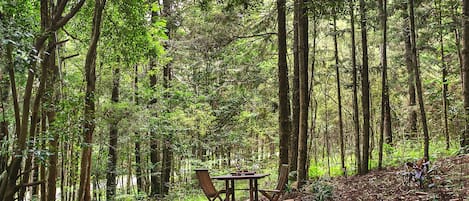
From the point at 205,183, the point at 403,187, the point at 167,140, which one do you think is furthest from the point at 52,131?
the point at 167,140

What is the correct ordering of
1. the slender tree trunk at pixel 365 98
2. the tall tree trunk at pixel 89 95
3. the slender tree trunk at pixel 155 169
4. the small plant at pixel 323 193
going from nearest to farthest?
1. the tall tree trunk at pixel 89 95
2. the small plant at pixel 323 193
3. the slender tree trunk at pixel 365 98
4. the slender tree trunk at pixel 155 169

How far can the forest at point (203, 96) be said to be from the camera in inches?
251

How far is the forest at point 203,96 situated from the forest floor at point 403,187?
0.04 meters

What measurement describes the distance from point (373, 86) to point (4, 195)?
580 inches

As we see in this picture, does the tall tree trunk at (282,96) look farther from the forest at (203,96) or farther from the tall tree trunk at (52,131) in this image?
the tall tree trunk at (52,131)

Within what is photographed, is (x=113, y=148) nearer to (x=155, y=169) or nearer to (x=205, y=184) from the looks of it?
(x=155, y=169)

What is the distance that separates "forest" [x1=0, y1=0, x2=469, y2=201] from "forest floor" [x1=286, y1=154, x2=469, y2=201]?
0.14ft

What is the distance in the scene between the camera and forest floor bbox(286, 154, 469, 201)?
6.03m

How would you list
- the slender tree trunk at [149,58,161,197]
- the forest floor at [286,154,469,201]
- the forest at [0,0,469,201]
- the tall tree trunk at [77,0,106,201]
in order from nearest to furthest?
1. the forest floor at [286,154,469,201]
2. the forest at [0,0,469,201]
3. the tall tree trunk at [77,0,106,201]
4. the slender tree trunk at [149,58,161,197]

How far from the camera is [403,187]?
7121 millimetres

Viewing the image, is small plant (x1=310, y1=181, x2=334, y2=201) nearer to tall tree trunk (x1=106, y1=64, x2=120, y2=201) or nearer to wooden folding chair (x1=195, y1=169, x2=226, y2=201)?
wooden folding chair (x1=195, y1=169, x2=226, y2=201)

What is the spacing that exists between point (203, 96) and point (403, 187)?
25.2 ft

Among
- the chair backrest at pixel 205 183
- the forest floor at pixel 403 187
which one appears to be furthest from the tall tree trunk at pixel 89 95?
the forest floor at pixel 403 187

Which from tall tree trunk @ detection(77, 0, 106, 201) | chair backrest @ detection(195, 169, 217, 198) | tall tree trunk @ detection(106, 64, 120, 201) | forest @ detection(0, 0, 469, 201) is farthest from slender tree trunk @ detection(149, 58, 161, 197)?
chair backrest @ detection(195, 169, 217, 198)
